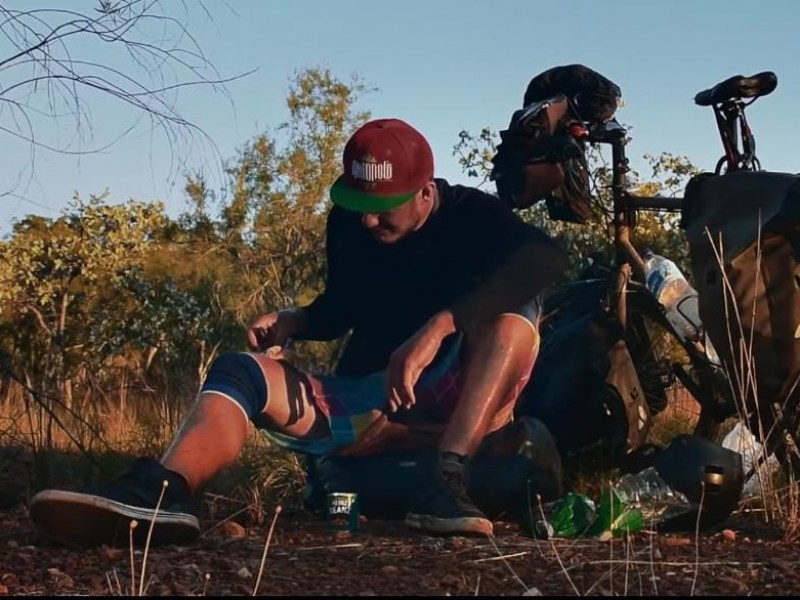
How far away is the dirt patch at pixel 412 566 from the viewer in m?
2.91

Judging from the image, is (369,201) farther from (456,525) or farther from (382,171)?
(456,525)

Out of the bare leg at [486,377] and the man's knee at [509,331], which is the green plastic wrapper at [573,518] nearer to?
the bare leg at [486,377]

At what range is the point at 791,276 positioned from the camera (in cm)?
408

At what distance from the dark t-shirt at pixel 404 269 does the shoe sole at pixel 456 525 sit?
2.37ft

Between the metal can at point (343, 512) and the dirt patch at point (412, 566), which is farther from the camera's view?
the metal can at point (343, 512)

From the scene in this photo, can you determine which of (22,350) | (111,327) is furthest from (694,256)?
(111,327)

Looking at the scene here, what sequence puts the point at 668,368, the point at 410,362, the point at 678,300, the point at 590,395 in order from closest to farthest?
1. the point at 410,362
2. the point at 590,395
3. the point at 678,300
4. the point at 668,368

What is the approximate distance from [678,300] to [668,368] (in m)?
0.30

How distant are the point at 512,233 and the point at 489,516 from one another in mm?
875

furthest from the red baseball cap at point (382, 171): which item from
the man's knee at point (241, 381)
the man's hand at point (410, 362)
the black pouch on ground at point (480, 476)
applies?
the black pouch on ground at point (480, 476)

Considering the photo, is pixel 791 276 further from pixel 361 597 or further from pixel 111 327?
pixel 111 327

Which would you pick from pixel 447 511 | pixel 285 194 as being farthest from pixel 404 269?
pixel 285 194

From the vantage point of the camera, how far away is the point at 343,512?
13.1 feet

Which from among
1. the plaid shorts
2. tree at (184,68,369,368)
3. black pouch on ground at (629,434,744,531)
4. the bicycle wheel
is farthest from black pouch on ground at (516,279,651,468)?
tree at (184,68,369,368)
